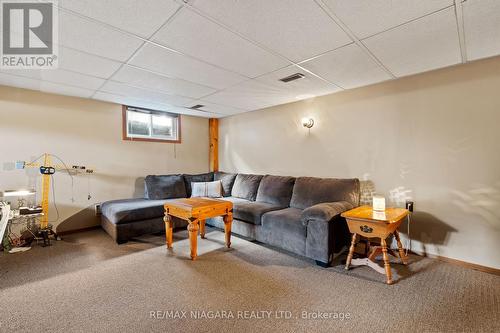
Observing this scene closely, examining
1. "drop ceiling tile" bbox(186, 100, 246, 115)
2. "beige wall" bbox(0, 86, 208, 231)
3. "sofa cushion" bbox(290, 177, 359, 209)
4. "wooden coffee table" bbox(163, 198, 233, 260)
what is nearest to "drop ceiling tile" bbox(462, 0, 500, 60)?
"sofa cushion" bbox(290, 177, 359, 209)

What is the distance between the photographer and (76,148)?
3.82 metres

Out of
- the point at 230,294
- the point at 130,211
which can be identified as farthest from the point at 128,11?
the point at 130,211

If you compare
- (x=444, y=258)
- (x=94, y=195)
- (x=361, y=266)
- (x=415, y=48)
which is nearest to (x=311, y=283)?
(x=361, y=266)

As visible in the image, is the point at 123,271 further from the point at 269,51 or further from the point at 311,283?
the point at 269,51

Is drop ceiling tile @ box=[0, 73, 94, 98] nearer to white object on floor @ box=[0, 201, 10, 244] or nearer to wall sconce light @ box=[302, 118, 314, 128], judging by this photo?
white object on floor @ box=[0, 201, 10, 244]

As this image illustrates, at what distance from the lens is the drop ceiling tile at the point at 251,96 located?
3.31 m

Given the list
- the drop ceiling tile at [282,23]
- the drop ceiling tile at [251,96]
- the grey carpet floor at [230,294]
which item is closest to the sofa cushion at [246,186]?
the drop ceiling tile at [251,96]

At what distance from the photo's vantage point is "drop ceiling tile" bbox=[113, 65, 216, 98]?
2781 millimetres

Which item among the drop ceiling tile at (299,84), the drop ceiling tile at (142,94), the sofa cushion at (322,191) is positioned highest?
the drop ceiling tile at (299,84)

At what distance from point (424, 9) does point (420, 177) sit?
195 centimetres

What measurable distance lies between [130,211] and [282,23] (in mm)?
3096

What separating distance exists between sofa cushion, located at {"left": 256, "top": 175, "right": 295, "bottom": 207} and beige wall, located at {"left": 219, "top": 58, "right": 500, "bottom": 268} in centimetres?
51

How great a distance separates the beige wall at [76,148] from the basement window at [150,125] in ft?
0.42

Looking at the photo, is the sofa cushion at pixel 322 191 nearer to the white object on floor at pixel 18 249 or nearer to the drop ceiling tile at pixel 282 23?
the drop ceiling tile at pixel 282 23
